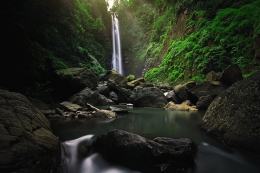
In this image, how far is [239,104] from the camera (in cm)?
378

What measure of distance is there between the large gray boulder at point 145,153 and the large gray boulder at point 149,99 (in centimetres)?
749

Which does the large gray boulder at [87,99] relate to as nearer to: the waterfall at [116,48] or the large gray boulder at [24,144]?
the large gray boulder at [24,144]

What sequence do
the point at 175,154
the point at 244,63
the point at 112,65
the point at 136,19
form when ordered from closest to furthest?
the point at 175,154 < the point at 244,63 < the point at 112,65 < the point at 136,19

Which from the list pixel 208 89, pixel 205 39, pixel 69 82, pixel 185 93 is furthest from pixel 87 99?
pixel 205 39

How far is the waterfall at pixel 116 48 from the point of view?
32031 mm

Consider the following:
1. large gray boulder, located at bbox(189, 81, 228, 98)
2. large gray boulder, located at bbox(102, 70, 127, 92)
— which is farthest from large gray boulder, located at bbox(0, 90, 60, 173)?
large gray boulder, located at bbox(102, 70, 127, 92)

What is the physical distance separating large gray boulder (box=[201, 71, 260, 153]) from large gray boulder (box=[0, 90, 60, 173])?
11.6 ft

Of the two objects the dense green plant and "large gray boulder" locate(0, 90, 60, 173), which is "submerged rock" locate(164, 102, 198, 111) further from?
"large gray boulder" locate(0, 90, 60, 173)

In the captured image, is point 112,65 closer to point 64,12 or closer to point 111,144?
point 64,12

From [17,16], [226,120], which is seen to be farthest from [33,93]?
[226,120]

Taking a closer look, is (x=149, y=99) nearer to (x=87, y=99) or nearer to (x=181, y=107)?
(x=181, y=107)

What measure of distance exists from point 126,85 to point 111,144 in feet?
37.5

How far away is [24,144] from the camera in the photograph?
7.83ft

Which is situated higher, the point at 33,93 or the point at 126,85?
the point at 126,85
